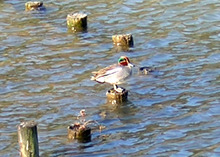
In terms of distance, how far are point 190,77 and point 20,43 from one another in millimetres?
4192

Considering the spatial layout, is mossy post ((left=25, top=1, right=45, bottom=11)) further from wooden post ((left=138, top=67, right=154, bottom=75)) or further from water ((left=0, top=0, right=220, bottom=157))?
wooden post ((left=138, top=67, right=154, bottom=75))

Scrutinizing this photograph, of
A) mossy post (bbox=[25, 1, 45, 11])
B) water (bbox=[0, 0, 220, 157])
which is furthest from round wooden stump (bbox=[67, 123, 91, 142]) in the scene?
mossy post (bbox=[25, 1, 45, 11])

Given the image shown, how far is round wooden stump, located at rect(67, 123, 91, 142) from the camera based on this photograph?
10.0 m

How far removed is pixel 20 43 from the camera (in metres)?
15.0

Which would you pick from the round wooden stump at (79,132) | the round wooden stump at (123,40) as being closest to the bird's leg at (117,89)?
the round wooden stump at (79,132)

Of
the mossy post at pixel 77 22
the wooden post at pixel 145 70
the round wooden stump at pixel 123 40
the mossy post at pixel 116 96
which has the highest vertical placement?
the mossy post at pixel 77 22

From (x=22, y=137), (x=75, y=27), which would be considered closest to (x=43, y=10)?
(x=75, y=27)

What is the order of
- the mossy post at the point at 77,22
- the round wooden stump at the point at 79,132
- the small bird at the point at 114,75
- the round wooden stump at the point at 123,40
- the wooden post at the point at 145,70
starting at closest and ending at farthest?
the round wooden stump at the point at 79,132, the small bird at the point at 114,75, the wooden post at the point at 145,70, the round wooden stump at the point at 123,40, the mossy post at the point at 77,22

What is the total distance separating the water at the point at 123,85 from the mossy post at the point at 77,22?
0.18 m

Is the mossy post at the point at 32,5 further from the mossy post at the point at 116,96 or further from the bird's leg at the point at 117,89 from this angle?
the mossy post at the point at 116,96

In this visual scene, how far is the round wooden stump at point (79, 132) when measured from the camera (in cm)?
1002

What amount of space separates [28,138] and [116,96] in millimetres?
3064

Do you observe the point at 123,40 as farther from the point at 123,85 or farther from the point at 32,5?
the point at 32,5

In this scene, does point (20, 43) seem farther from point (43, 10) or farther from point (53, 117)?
point (53, 117)
